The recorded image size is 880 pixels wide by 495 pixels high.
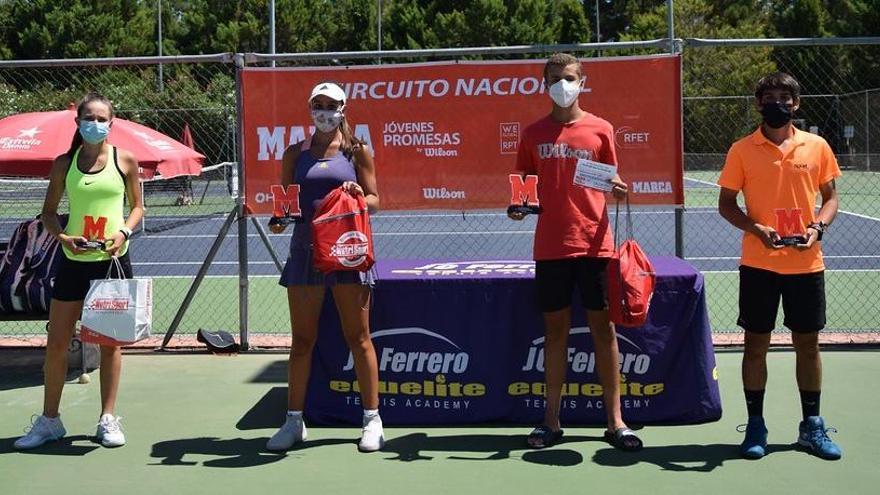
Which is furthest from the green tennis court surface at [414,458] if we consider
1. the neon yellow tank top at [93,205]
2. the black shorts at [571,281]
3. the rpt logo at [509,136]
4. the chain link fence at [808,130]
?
the chain link fence at [808,130]

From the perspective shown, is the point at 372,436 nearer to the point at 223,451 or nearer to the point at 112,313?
the point at 223,451

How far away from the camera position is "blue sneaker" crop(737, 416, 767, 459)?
208 inches

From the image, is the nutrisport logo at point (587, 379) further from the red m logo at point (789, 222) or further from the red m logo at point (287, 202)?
the red m logo at point (287, 202)

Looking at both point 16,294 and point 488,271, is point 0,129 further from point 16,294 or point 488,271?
point 488,271

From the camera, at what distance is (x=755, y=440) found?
17.5 feet

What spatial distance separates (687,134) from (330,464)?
77.8 feet

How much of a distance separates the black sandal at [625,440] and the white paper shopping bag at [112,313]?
2.63 meters

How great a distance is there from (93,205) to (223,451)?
1.52 metres

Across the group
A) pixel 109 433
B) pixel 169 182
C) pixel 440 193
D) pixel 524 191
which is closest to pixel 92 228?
pixel 109 433

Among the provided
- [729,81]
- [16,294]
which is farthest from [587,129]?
[729,81]

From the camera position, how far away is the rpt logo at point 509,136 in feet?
24.7

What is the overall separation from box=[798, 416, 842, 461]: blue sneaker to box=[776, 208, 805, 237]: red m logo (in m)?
1.00

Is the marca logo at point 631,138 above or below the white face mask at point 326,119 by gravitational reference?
above

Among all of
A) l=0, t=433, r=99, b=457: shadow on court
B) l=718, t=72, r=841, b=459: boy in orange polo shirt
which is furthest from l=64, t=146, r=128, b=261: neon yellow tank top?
l=718, t=72, r=841, b=459: boy in orange polo shirt
